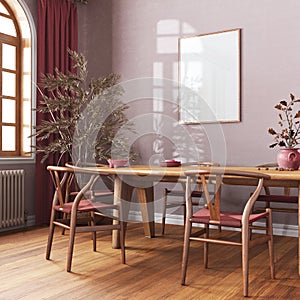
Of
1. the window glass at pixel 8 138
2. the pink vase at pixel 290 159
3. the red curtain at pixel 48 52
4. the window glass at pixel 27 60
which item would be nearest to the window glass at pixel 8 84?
the window glass at pixel 27 60

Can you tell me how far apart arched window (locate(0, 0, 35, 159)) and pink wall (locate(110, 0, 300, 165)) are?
129cm

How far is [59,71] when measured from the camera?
5156 mm

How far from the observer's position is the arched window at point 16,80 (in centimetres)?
486

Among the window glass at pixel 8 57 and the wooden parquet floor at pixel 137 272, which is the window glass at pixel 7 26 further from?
the wooden parquet floor at pixel 137 272

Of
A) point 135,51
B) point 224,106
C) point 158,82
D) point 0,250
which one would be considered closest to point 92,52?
point 135,51

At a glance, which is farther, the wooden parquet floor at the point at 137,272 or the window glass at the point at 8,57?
the window glass at the point at 8,57

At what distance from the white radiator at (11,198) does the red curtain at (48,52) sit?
24 cm

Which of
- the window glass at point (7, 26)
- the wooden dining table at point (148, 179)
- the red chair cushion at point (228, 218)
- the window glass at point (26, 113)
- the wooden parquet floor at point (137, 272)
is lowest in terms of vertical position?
the wooden parquet floor at point (137, 272)

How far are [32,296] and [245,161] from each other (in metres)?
2.85

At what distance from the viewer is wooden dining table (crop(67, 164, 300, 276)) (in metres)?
2.90

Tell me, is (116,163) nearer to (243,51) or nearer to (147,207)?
(147,207)

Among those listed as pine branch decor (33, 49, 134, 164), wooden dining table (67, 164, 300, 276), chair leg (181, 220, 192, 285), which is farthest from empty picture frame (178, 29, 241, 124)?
chair leg (181, 220, 192, 285)

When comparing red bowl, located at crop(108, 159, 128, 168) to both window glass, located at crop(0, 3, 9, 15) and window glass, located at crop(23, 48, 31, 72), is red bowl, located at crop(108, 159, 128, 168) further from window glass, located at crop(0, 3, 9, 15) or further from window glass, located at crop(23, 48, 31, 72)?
window glass, located at crop(0, 3, 9, 15)

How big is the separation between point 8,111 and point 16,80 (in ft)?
1.24
